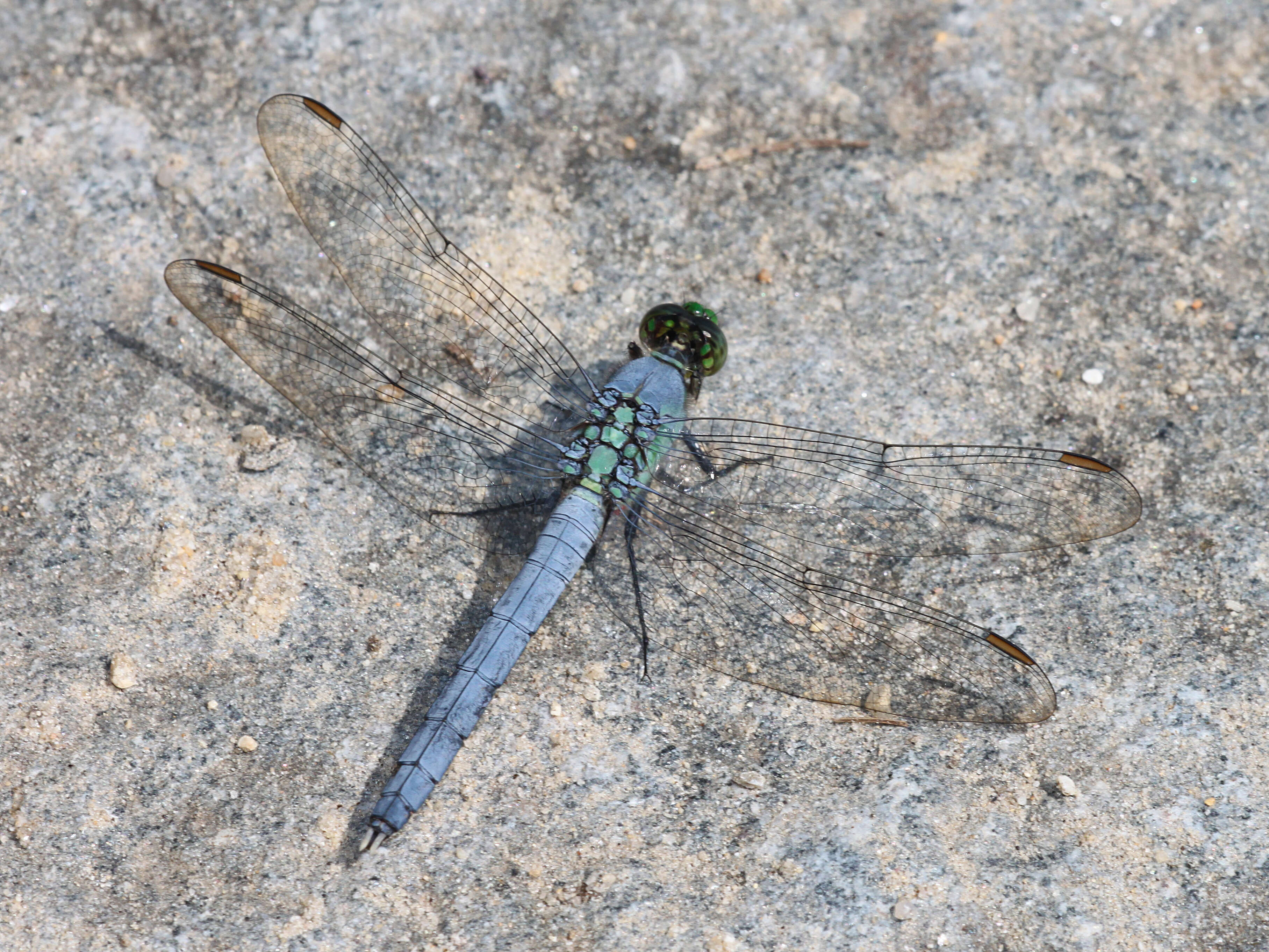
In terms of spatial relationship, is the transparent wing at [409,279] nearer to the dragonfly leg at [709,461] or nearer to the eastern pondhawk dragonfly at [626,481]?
the eastern pondhawk dragonfly at [626,481]

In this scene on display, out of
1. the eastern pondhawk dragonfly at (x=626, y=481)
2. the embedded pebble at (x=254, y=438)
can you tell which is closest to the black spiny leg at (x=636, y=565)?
the eastern pondhawk dragonfly at (x=626, y=481)

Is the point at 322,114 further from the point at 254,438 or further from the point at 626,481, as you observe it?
the point at 626,481

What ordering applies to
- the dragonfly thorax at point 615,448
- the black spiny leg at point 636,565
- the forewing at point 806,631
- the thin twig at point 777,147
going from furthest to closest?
the thin twig at point 777,147 < the dragonfly thorax at point 615,448 < the black spiny leg at point 636,565 < the forewing at point 806,631

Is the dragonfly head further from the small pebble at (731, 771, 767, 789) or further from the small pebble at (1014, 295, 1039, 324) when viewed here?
the small pebble at (731, 771, 767, 789)

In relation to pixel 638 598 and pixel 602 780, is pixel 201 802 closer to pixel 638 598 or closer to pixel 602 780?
pixel 602 780

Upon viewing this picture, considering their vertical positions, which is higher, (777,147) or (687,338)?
(777,147)

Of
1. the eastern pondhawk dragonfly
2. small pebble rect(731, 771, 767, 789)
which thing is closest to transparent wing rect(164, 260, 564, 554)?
the eastern pondhawk dragonfly

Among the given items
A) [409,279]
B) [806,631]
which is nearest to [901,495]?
[806,631]
